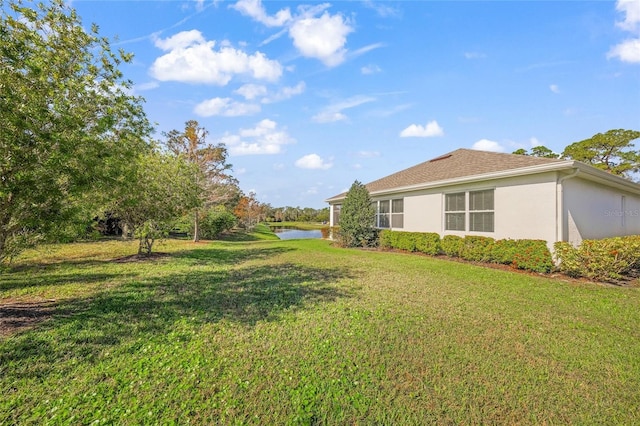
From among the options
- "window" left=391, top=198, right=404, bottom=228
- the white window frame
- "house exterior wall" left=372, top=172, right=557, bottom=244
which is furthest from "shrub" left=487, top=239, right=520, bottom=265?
"window" left=391, top=198, right=404, bottom=228

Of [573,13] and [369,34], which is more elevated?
[369,34]

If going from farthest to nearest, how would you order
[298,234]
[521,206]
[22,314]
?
[298,234] → [521,206] → [22,314]

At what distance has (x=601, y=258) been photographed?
21.6 feet

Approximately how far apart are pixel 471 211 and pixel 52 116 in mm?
11336

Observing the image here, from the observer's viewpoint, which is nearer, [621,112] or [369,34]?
[369,34]

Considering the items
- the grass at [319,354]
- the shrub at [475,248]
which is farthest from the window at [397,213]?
the grass at [319,354]

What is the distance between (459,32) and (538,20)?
2160 millimetres

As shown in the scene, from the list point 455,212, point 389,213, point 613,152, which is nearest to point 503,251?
point 455,212

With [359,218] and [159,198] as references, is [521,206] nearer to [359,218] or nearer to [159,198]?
[359,218]

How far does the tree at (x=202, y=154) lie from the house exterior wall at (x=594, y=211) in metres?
17.4

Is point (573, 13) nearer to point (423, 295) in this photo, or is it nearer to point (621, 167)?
point (423, 295)

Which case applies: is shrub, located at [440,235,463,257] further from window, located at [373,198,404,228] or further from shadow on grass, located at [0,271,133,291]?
shadow on grass, located at [0,271,133,291]

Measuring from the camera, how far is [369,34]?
1002cm

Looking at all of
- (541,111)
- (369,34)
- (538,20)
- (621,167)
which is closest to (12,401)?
(369,34)
